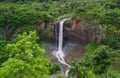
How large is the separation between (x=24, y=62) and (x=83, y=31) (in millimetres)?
23383

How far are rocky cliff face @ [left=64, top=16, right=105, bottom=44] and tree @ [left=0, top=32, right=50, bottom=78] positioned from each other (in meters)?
21.8

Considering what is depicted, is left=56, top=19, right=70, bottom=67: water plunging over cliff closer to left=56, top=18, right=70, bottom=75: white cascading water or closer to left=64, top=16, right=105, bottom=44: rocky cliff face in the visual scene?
left=56, top=18, right=70, bottom=75: white cascading water

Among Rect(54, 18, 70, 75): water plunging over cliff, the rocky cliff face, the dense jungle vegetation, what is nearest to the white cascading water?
Rect(54, 18, 70, 75): water plunging over cliff

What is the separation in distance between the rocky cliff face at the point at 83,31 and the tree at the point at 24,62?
2182cm

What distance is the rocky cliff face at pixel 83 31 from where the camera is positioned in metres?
33.6

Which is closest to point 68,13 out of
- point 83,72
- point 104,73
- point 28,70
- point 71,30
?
point 71,30

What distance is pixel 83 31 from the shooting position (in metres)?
34.3

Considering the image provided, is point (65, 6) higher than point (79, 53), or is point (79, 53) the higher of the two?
point (65, 6)

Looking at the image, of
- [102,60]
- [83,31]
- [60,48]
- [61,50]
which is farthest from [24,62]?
[83,31]

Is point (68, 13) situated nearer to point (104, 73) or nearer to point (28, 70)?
point (104, 73)

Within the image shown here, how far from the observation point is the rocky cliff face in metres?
33.6

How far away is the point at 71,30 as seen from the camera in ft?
115

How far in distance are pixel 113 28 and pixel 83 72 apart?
14.4 metres

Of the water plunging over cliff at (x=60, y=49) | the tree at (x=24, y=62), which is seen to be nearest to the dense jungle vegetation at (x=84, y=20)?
the water plunging over cliff at (x=60, y=49)
